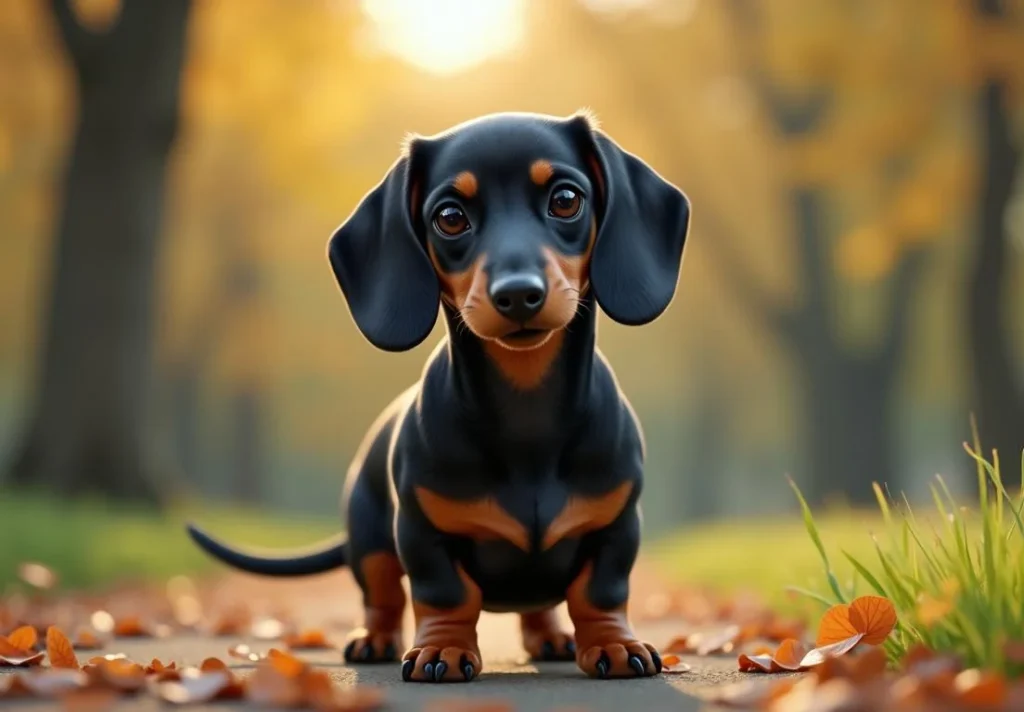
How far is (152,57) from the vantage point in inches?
442

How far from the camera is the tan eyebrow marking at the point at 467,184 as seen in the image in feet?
11.0

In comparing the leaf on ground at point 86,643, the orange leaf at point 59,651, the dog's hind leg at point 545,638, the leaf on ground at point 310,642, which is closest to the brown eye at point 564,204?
the dog's hind leg at point 545,638

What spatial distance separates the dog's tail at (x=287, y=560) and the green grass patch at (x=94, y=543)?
10.6 ft

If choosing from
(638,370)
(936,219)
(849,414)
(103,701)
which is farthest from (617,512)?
(638,370)

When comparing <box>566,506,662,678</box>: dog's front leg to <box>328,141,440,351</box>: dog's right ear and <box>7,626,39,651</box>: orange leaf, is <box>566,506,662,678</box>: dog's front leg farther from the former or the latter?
<box>7,626,39,651</box>: orange leaf

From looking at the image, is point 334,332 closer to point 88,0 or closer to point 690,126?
point 690,126

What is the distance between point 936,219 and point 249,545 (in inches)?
330

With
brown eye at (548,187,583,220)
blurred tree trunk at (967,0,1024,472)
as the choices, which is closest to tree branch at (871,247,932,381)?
blurred tree trunk at (967,0,1024,472)

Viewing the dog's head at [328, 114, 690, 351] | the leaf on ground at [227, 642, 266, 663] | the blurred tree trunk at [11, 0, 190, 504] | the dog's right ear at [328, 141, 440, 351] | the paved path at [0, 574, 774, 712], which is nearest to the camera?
the paved path at [0, 574, 774, 712]

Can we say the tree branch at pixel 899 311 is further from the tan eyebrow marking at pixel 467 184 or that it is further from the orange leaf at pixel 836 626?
the tan eyebrow marking at pixel 467 184

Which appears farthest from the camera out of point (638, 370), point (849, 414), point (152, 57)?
point (638, 370)

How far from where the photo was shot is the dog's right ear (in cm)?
351

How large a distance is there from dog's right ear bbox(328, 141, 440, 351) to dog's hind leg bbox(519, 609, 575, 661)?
3.81ft

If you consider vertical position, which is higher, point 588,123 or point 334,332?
point 588,123
